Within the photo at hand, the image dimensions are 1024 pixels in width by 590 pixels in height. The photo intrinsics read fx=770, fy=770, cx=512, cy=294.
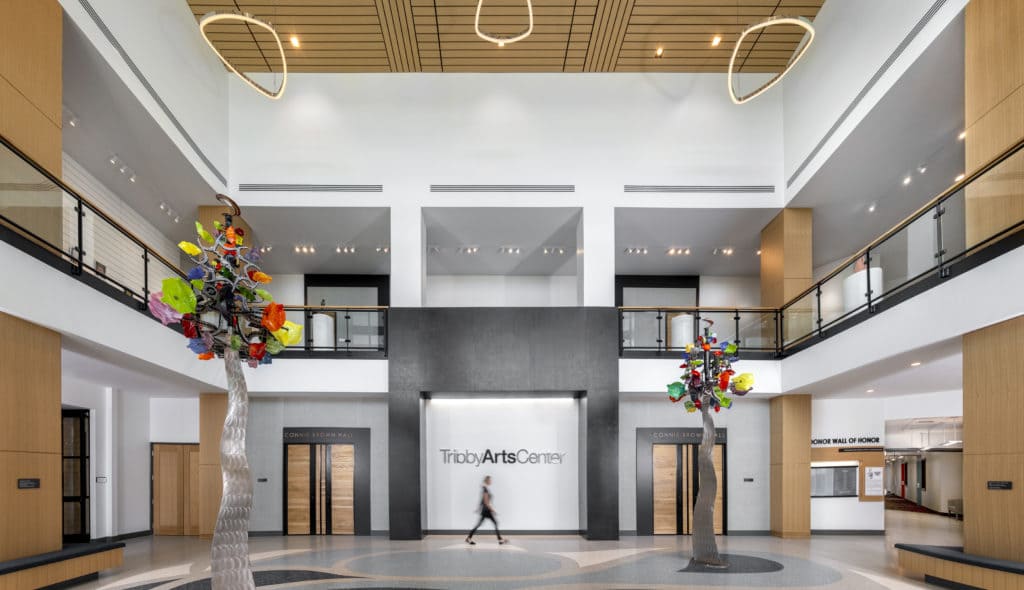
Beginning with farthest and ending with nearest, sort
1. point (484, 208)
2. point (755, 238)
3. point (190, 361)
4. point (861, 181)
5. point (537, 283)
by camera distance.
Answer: point (537, 283) < point (755, 238) < point (484, 208) < point (861, 181) < point (190, 361)

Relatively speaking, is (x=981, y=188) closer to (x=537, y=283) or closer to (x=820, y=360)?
(x=820, y=360)

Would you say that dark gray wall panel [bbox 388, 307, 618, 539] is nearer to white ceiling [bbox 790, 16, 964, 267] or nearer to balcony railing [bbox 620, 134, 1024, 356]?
balcony railing [bbox 620, 134, 1024, 356]

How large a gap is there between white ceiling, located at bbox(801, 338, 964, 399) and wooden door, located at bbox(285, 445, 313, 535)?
1037 centimetres

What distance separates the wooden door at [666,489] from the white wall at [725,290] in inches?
290

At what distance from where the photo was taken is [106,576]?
10.8 m

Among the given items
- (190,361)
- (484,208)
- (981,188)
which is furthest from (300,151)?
(981,188)

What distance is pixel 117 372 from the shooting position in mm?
12922

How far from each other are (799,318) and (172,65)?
12.4m

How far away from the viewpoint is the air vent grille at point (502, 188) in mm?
16531

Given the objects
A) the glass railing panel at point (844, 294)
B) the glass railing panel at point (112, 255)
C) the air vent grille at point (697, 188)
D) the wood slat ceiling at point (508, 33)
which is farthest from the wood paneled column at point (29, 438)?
the air vent grille at point (697, 188)

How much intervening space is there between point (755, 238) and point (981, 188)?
1051 cm

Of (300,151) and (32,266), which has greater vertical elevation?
(300,151)

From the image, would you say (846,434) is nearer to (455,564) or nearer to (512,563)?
(512,563)

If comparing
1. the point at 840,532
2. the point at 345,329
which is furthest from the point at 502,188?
the point at 840,532
